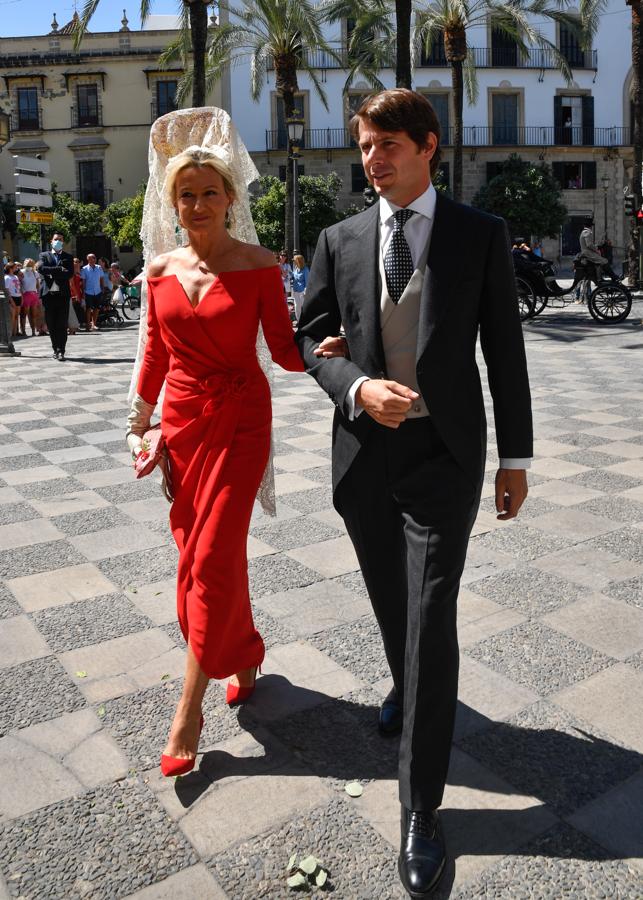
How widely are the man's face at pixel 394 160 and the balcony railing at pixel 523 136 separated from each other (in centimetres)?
4127

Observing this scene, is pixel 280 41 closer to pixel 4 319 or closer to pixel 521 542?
pixel 4 319

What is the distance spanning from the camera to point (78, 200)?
147ft

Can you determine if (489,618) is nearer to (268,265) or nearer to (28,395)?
(268,265)

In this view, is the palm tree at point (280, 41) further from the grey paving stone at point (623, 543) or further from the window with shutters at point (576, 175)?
the grey paving stone at point (623, 543)

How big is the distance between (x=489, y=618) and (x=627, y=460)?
3.18 metres

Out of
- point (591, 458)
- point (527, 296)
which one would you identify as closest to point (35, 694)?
point (591, 458)

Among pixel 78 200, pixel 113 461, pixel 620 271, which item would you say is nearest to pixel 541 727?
pixel 113 461

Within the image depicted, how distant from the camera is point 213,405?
2865mm

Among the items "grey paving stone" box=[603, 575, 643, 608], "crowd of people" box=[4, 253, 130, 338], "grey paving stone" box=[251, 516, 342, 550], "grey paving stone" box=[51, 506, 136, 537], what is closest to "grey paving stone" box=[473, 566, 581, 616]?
"grey paving stone" box=[603, 575, 643, 608]

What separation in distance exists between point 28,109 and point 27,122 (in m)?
0.62

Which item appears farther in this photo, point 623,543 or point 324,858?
point 623,543

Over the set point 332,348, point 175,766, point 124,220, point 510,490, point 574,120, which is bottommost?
point 175,766

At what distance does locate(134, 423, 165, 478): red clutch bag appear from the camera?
115 inches

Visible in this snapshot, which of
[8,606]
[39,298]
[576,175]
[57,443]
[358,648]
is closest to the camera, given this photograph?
[358,648]
